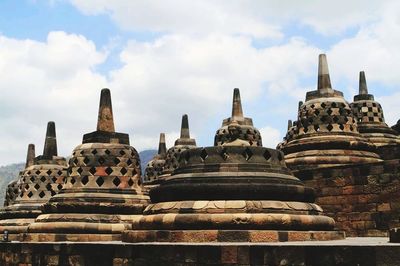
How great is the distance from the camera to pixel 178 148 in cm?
2577

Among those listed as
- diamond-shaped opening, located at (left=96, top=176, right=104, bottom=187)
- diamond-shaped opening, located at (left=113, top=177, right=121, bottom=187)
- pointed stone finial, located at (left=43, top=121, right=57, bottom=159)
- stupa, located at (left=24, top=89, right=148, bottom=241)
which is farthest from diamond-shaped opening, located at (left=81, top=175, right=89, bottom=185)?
pointed stone finial, located at (left=43, top=121, right=57, bottom=159)

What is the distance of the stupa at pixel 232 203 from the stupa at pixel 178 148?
1425 centimetres

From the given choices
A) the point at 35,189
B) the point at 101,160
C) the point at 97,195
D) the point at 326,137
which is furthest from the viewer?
the point at 35,189

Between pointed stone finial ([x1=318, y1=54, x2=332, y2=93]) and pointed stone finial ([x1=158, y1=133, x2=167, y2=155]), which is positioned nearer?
pointed stone finial ([x1=318, y1=54, x2=332, y2=93])

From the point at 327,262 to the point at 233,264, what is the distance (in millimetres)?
1217

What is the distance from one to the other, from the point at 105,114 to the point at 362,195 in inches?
→ 268

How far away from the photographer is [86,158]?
44.4 feet

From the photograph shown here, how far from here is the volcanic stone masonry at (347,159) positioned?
43.1 ft

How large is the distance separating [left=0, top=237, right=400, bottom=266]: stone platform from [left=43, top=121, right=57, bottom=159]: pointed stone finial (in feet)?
28.3

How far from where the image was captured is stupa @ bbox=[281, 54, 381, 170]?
52.2 ft

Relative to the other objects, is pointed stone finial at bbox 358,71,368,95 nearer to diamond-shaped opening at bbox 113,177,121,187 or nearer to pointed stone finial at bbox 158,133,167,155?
diamond-shaped opening at bbox 113,177,121,187

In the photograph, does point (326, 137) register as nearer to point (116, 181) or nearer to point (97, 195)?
point (116, 181)

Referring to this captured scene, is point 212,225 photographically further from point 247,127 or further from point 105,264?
point 247,127

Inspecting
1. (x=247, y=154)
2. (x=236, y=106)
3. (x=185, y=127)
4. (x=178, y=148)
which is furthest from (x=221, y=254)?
(x=185, y=127)
